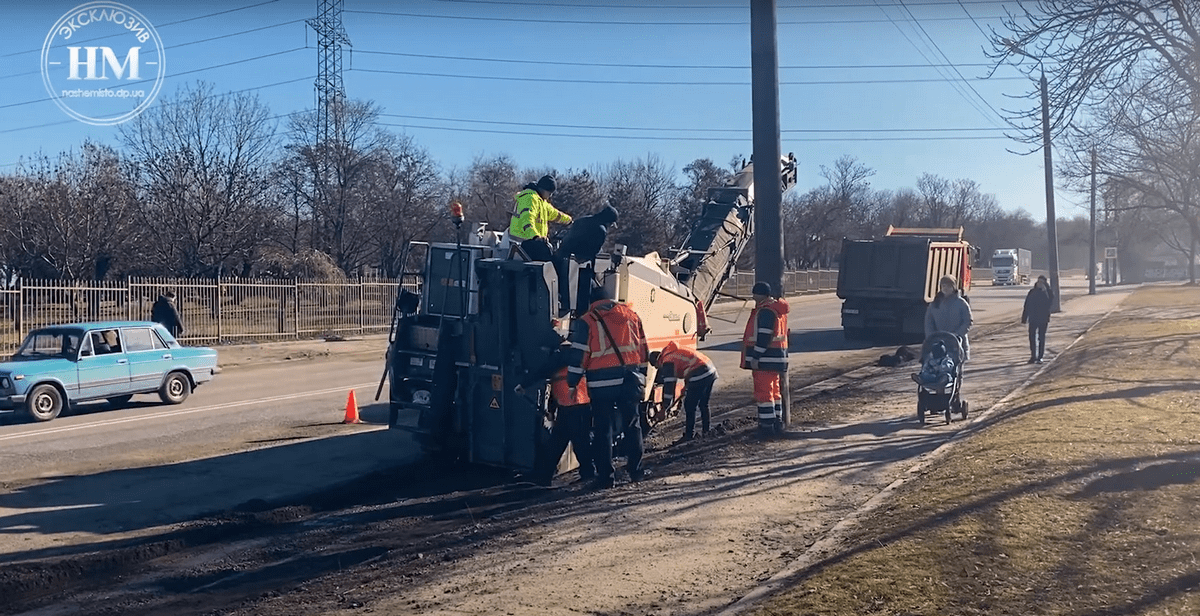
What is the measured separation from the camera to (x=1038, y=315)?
2011cm

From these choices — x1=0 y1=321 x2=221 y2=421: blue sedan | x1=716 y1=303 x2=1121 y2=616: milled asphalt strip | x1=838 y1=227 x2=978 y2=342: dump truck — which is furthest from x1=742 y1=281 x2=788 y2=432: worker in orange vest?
x1=838 y1=227 x2=978 y2=342: dump truck

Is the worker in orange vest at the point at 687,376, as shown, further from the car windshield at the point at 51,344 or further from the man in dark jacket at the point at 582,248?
the car windshield at the point at 51,344

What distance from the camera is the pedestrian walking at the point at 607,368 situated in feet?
31.1

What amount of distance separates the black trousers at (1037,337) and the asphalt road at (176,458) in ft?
19.8

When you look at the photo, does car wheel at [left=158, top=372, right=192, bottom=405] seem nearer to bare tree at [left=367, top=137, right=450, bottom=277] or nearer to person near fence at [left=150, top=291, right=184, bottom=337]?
person near fence at [left=150, top=291, right=184, bottom=337]

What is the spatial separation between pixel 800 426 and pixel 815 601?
24.7 feet

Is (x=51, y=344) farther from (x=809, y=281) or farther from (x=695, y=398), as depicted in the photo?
(x=809, y=281)

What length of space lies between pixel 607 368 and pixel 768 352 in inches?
128

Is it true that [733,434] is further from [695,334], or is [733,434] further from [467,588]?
[467,588]

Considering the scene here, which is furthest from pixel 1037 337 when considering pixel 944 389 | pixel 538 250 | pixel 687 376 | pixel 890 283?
pixel 538 250

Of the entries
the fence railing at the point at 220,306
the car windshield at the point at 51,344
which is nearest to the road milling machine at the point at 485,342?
the car windshield at the point at 51,344

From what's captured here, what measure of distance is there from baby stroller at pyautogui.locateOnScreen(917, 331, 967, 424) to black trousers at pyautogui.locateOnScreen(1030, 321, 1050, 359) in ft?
26.6

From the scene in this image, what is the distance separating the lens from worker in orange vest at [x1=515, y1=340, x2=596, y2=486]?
31.2 feet

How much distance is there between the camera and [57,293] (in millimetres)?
24000
